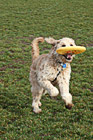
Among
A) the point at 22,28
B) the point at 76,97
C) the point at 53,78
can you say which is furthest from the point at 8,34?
the point at 53,78

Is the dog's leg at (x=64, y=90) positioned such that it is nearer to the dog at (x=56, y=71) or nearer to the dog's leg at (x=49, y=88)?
the dog at (x=56, y=71)

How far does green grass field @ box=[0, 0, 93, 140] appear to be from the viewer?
527cm

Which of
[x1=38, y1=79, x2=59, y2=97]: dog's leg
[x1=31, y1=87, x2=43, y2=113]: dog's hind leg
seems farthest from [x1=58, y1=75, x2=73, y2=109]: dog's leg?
[x1=31, y1=87, x2=43, y2=113]: dog's hind leg

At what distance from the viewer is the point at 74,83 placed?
809cm

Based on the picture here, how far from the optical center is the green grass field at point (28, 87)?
17.3 ft

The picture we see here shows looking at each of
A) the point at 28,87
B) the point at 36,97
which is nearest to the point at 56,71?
the point at 36,97

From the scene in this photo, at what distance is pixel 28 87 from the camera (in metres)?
7.74

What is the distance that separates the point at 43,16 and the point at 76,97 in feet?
54.2

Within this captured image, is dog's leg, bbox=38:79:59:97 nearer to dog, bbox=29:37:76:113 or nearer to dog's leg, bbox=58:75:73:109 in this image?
dog, bbox=29:37:76:113

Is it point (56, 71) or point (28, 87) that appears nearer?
point (56, 71)

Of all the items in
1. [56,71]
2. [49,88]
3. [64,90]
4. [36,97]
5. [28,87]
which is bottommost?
[28,87]

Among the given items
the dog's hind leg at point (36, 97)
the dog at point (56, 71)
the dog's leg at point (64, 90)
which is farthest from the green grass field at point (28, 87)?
the dog at point (56, 71)

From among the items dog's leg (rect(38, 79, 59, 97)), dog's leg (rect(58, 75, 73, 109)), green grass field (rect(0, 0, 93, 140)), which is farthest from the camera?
green grass field (rect(0, 0, 93, 140))

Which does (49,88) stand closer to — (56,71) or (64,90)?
(64,90)
